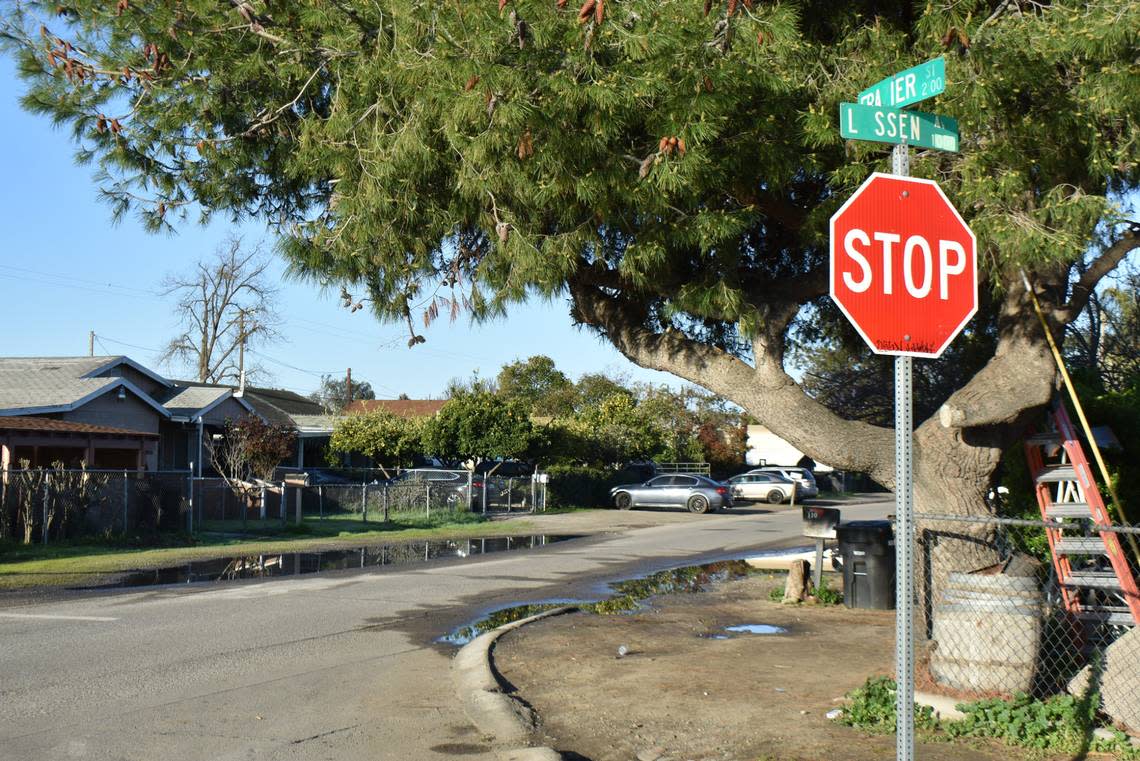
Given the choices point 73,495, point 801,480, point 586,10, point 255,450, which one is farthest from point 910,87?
point 801,480

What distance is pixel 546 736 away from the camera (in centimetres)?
690

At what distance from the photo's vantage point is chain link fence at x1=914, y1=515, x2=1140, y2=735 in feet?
22.0

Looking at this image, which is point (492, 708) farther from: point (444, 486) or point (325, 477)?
point (325, 477)

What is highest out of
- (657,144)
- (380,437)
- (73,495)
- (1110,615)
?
(657,144)

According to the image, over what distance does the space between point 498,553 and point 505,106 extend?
13.7 m

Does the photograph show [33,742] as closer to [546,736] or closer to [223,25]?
[546,736]

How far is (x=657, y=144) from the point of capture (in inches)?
362

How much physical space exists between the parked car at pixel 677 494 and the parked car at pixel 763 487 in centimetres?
583

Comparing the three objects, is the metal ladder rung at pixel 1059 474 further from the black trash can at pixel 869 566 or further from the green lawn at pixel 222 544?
the green lawn at pixel 222 544

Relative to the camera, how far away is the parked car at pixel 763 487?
43.8 metres

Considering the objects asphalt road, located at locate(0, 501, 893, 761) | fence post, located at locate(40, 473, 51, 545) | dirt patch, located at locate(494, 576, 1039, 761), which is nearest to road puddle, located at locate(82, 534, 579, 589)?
asphalt road, located at locate(0, 501, 893, 761)

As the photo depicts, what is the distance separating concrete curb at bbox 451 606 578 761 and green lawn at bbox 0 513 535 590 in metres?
9.04

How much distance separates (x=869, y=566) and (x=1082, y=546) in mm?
4299

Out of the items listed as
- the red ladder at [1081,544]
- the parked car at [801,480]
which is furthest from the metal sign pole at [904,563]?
the parked car at [801,480]
